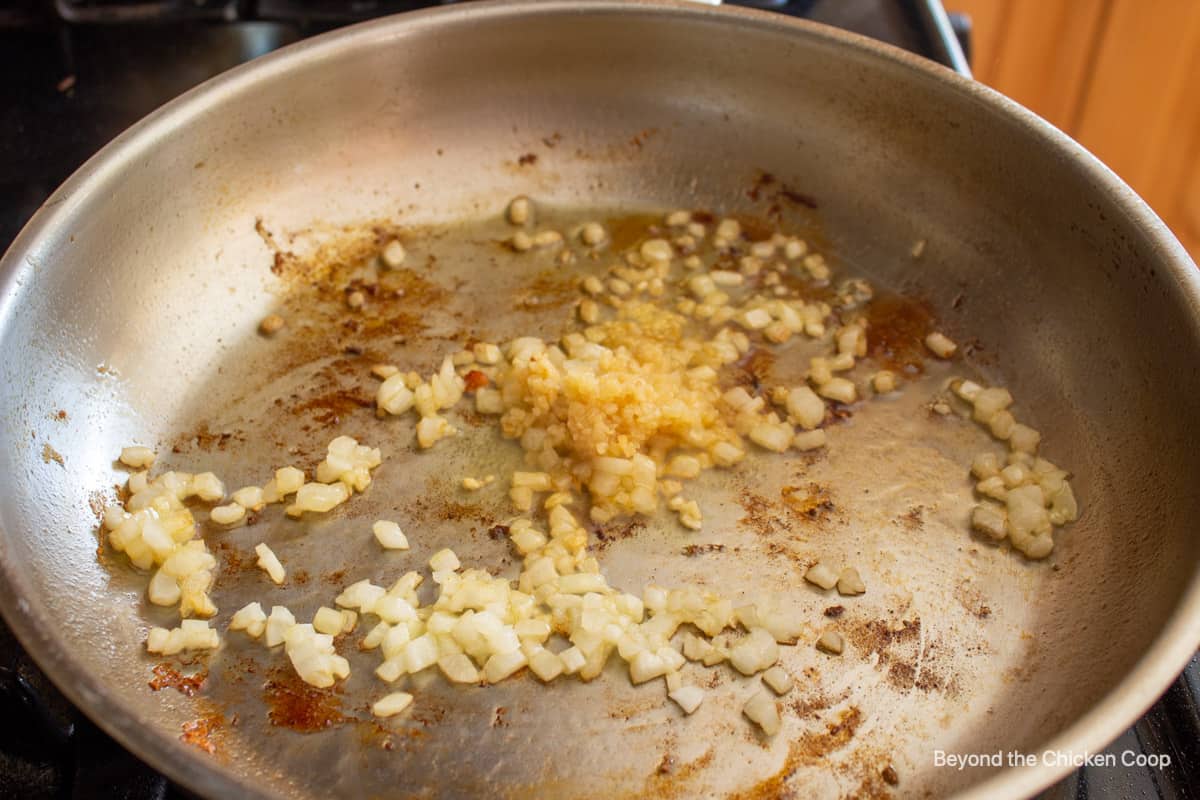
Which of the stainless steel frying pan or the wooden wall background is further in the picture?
the wooden wall background

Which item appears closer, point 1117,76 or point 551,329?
point 551,329

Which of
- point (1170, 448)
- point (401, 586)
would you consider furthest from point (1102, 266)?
point (401, 586)

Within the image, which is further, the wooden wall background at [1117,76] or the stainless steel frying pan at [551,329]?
the wooden wall background at [1117,76]

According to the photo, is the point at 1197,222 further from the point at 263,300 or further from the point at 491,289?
the point at 263,300

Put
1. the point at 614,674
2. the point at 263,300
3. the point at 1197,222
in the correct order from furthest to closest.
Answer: the point at 1197,222, the point at 263,300, the point at 614,674
